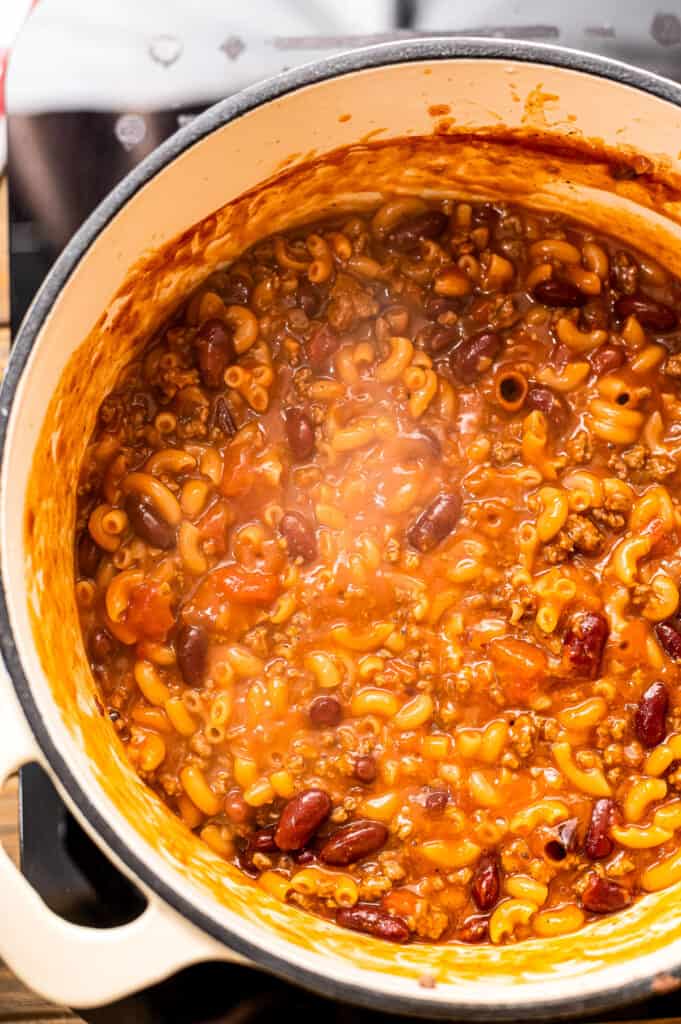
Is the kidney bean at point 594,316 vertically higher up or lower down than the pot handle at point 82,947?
higher up

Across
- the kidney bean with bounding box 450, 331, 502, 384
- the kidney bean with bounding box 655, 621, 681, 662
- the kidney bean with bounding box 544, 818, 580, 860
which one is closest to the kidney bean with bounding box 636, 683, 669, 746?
the kidney bean with bounding box 655, 621, 681, 662

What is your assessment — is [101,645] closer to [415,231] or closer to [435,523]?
[435,523]

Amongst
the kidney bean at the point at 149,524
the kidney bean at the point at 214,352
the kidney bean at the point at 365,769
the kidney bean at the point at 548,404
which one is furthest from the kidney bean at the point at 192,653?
the kidney bean at the point at 548,404

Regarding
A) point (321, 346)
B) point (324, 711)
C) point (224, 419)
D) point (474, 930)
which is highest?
point (321, 346)

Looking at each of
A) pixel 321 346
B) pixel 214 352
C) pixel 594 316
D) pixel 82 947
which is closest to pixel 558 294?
pixel 594 316

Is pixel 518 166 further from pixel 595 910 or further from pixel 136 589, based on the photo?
pixel 595 910

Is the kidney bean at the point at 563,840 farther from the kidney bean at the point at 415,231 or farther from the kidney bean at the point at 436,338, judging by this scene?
the kidney bean at the point at 415,231
